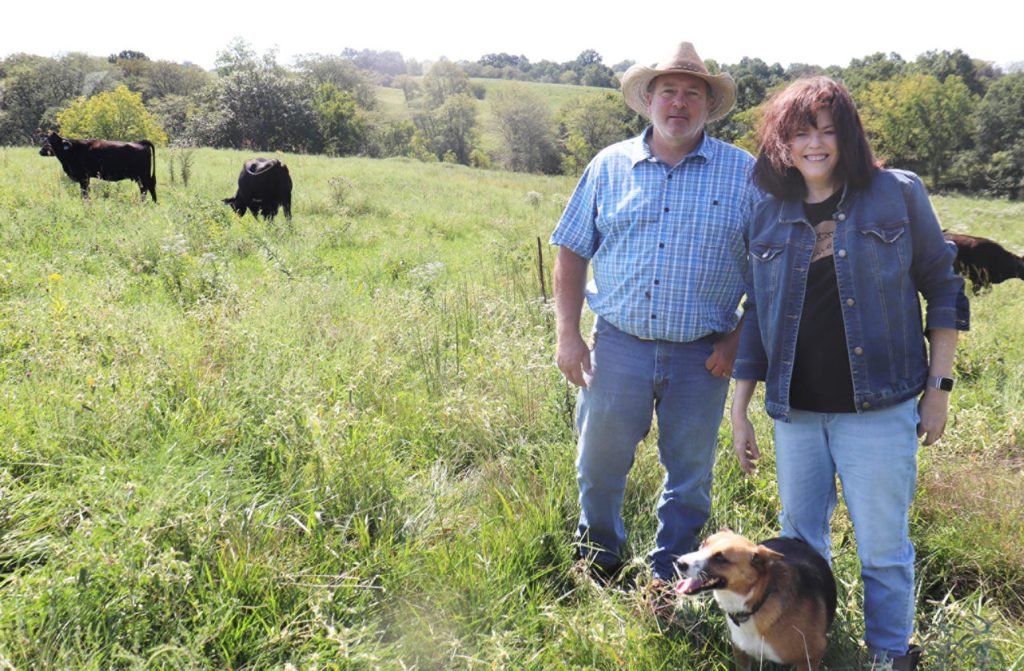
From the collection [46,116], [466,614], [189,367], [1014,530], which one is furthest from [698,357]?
[46,116]

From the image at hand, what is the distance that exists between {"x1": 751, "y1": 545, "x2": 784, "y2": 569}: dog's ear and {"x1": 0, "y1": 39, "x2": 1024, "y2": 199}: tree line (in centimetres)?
3431

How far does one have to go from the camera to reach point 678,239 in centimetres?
273

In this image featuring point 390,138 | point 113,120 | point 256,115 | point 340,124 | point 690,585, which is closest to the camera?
point 690,585

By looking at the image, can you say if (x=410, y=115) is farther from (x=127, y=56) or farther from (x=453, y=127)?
(x=127, y=56)

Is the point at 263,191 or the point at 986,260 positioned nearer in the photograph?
the point at 986,260

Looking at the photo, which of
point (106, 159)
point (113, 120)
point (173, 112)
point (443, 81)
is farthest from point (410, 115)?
point (106, 159)

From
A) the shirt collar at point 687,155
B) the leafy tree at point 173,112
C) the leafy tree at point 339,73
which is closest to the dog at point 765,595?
the shirt collar at point 687,155

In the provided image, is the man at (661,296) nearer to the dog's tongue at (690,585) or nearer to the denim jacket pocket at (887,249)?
the denim jacket pocket at (887,249)

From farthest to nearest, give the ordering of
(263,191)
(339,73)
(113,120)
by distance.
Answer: (339,73) → (113,120) → (263,191)

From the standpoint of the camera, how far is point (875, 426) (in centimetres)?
227

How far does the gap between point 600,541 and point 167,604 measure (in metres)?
1.82

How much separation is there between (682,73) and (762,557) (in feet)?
6.43

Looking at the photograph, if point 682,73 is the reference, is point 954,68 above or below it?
above

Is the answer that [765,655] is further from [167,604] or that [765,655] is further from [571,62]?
[571,62]
